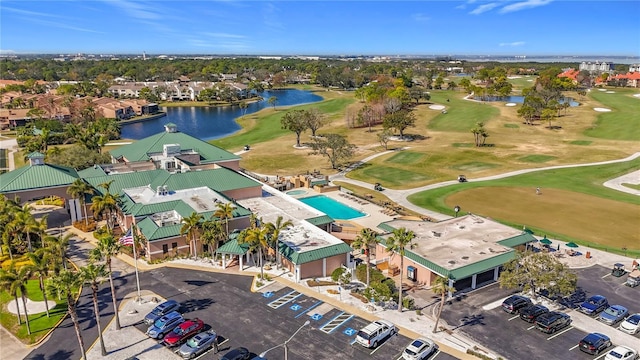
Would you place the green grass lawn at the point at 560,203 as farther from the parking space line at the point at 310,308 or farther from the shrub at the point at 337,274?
the parking space line at the point at 310,308

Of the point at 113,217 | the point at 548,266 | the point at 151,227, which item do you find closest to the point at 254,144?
the point at 113,217

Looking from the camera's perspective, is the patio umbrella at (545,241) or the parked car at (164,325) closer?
the parked car at (164,325)

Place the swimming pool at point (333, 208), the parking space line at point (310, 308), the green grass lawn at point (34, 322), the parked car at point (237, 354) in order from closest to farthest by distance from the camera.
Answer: the parked car at point (237, 354) < the green grass lawn at point (34, 322) < the parking space line at point (310, 308) < the swimming pool at point (333, 208)

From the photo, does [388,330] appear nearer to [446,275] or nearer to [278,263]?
[446,275]

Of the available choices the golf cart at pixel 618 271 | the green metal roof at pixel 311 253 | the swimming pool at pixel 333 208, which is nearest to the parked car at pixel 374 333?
the green metal roof at pixel 311 253

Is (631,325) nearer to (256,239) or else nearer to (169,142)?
(256,239)

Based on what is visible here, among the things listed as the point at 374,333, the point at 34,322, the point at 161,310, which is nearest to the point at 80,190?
the point at 34,322
